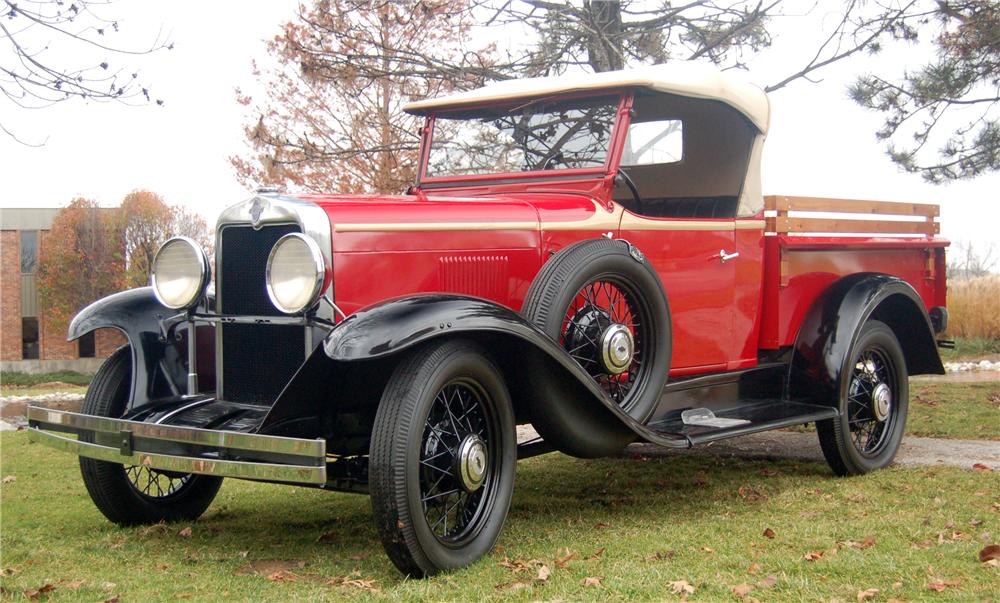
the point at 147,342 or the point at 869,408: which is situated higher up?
the point at 147,342

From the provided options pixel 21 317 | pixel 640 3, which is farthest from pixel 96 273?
pixel 640 3

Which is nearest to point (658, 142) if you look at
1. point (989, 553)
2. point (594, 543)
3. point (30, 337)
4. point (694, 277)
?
point (694, 277)

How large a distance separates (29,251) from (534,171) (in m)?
34.0

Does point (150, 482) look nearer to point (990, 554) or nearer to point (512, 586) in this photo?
point (512, 586)

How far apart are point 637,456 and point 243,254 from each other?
3.70 meters

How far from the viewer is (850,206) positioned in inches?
260

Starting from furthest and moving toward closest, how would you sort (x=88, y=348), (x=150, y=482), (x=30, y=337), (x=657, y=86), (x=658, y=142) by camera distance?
(x=30, y=337) → (x=88, y=348) → (x=658, y=142) → (x=657, y=86) → (x=150, y=482)

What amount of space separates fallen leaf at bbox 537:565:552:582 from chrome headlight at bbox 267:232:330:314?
1.42 metres

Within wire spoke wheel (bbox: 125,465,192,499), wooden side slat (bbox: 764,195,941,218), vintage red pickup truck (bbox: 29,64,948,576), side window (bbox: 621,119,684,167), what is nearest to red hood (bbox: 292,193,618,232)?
vintage red pickup truck (bbox: 29,64,948,576)

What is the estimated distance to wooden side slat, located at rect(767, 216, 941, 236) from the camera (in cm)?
616

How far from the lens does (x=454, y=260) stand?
473cm

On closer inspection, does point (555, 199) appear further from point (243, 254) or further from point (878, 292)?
point (878, 292)

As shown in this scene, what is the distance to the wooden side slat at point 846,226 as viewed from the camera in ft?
A: 20.2

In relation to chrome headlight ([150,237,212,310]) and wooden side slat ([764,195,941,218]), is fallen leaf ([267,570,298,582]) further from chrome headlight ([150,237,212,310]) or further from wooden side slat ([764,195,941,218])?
wooden side slat ([764,195,941,218])
